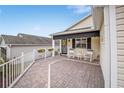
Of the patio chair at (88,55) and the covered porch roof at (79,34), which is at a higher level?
the covered porch roof at (79,34)

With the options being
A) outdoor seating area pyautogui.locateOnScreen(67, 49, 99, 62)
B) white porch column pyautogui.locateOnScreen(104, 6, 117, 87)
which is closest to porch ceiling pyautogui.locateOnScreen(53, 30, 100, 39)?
outdoor seating area pyautogui.locateOnScreen(67, 49, 99, 62)

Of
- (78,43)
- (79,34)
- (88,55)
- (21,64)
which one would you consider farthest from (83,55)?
(21,64)

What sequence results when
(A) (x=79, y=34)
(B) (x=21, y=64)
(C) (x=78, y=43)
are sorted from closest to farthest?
(B) (x=21, y=64), (A) (x=79, y=34), (C) (x=78, y=43)

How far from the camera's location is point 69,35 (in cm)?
1097

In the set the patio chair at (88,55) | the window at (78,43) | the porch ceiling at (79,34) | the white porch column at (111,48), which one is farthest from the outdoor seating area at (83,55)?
the white porch column at (111,48)

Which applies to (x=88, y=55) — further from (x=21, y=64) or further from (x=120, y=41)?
(x=120, y=41)

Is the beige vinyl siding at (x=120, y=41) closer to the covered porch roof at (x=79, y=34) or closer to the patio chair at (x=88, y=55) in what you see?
the patio chair at (x=88, y=55)

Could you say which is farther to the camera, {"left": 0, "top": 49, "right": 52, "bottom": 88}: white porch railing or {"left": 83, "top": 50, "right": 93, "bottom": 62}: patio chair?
{"left": 83, "top": 50, "right": 93, "bottom": 62}: patio chair

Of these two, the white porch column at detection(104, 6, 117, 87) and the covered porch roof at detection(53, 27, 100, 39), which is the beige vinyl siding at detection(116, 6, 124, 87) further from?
the covered porch roof at detection(53, 27, 100, 39)

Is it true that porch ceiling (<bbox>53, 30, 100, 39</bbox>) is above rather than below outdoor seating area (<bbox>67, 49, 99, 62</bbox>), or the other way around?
above
